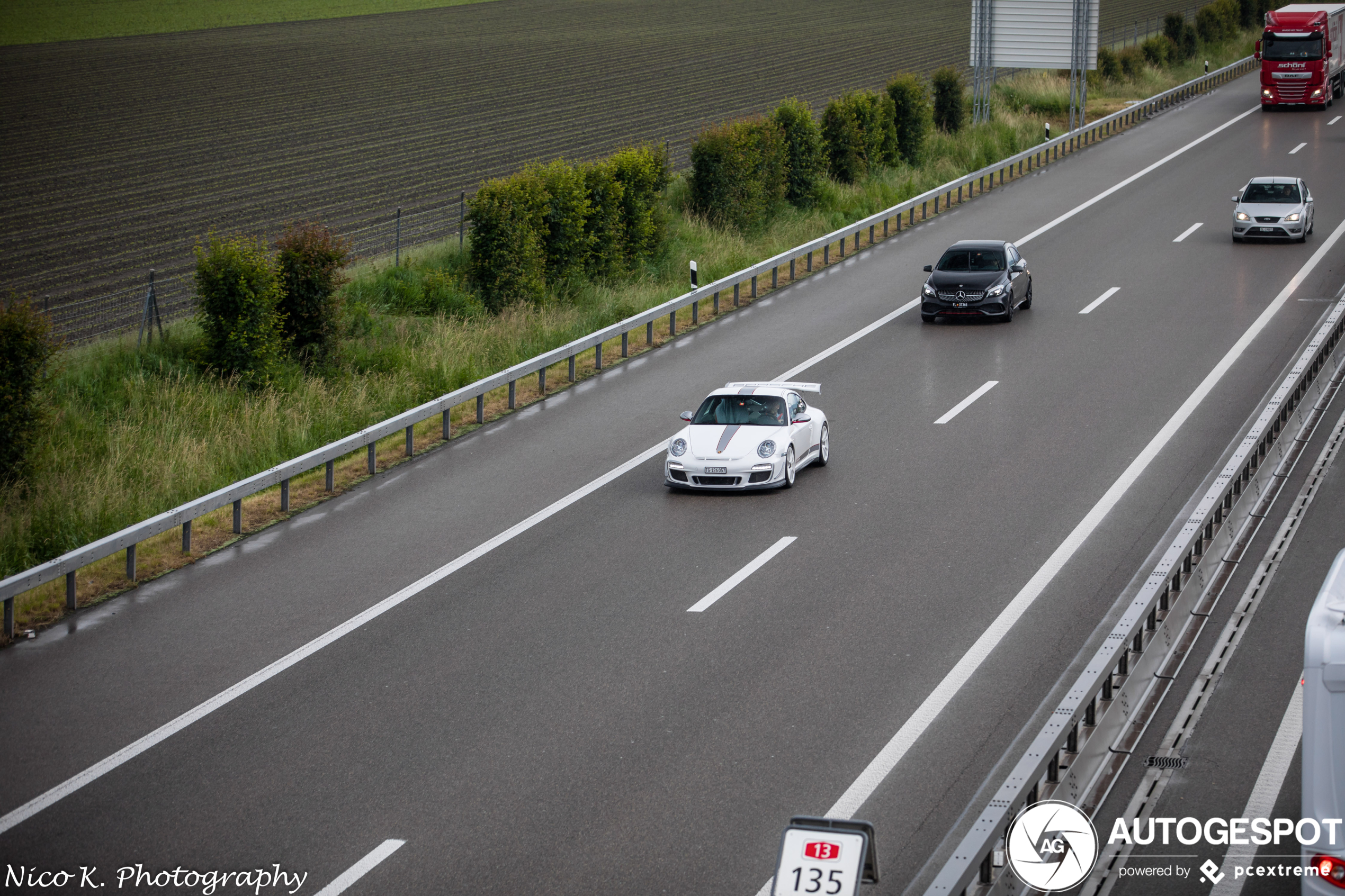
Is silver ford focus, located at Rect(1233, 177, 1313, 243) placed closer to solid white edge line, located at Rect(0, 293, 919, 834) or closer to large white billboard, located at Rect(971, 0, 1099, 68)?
large white billboard, located at Rect(971, 0, 1099, 68)

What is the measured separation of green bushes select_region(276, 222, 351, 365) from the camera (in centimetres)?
2214

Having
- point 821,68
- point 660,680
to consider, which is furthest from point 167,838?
point 821,68

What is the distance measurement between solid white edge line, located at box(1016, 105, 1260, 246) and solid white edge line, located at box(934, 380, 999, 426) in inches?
449

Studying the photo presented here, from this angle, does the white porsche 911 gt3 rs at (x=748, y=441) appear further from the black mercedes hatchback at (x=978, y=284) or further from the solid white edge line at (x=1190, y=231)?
the solid white edge line at (x=1190, y=231)

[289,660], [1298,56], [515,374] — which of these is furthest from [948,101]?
[289,660]

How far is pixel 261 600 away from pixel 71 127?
4533 cm

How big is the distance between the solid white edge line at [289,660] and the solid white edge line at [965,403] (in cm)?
392

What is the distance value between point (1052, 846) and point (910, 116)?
3668 centimetres

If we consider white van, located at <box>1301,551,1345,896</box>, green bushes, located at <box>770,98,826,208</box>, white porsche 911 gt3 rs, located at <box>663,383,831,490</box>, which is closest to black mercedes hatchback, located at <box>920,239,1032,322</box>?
white porsche 911 gt3 rs, located at <box>663,383,831,490</box>

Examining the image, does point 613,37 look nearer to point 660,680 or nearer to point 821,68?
point 821,68

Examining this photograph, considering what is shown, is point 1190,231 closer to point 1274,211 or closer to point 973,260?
point 1274,211

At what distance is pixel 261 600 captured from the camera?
14094 millimetres

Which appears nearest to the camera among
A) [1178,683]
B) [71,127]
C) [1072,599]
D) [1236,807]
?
[1236,807]

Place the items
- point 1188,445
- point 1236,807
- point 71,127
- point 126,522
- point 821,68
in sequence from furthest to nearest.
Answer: point 821,68
point 71,127
point 1188,445
point 126,522
point 1236,807
